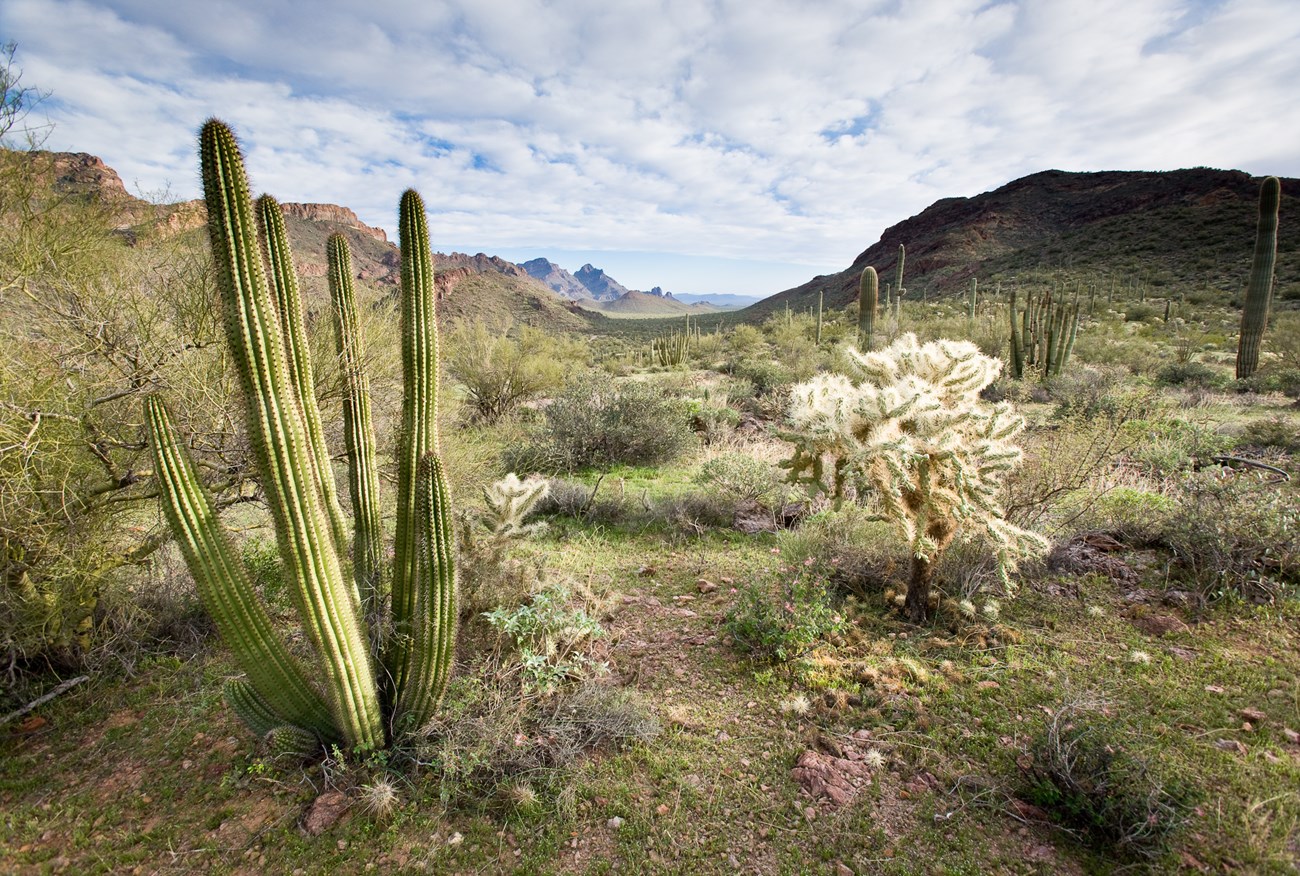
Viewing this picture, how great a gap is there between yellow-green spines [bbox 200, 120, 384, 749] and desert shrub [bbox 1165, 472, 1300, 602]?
213 inches

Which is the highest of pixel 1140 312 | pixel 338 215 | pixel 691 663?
pixel 338 215

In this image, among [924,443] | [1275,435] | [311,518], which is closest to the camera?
[311,518]

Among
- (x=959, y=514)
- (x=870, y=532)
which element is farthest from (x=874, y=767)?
(x=870, y=532)

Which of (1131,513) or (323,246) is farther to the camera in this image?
(323,246)

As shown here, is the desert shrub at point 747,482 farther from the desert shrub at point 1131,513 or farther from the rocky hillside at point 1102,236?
the rocky hillside at point 1102,236

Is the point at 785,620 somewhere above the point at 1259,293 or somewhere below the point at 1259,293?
below

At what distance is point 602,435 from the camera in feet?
29.3

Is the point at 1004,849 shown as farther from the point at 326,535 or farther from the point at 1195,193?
the point at 1195,193

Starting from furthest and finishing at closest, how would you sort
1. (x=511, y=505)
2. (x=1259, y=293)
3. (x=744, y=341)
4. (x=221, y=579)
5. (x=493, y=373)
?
(x=744, y=341), (x=1259, y=293), (x=493, y=373), (x=511, y=505), (x=221, y=579)

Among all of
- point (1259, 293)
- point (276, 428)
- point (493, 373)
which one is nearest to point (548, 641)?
point (276, 428)

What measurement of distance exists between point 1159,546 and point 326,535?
6.24m

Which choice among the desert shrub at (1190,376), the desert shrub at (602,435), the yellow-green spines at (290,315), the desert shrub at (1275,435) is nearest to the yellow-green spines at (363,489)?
the yellow-green spines at (290,315)

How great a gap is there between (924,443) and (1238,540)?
8.66ft

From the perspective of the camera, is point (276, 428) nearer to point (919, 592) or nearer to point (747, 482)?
point (919, 592)
